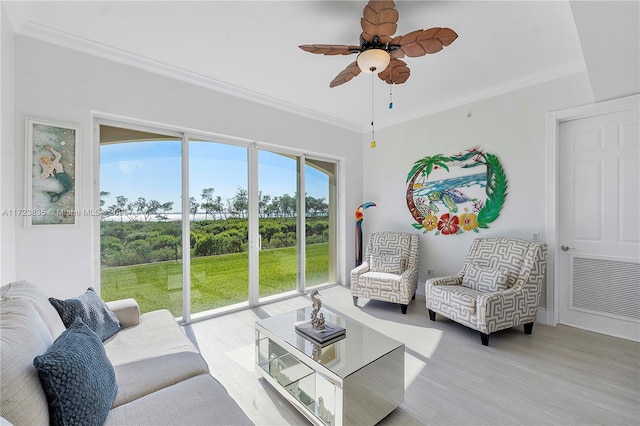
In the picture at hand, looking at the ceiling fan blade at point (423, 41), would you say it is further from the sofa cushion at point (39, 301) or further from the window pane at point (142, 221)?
the sofa cushion at point (39, 301)

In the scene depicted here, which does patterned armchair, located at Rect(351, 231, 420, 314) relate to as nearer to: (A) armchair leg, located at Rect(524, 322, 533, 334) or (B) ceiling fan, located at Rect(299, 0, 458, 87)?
(A) armchair leg, located at Rect(524, 322, 533, 334)

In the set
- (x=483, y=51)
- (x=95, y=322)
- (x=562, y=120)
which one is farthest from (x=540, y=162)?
(x=95, y=322)

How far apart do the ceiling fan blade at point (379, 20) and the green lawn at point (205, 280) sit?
112 inches

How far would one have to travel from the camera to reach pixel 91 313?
5.93 feet

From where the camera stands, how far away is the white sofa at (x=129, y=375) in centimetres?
92

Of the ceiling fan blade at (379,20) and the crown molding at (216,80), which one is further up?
the crown molding at (216,80)

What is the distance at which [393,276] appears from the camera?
360cm

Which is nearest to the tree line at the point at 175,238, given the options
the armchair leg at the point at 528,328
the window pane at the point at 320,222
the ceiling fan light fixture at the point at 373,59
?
the window pane at the point at 320,222

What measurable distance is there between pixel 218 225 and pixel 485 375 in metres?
3.04

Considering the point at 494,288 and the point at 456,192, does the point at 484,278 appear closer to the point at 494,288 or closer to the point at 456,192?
the point at 494,288

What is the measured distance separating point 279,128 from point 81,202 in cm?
233

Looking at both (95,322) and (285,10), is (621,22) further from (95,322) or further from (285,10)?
(95,322)

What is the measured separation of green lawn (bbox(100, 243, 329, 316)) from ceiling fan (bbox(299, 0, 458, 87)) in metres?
2.61

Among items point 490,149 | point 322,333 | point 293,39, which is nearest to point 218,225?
point 322,333
